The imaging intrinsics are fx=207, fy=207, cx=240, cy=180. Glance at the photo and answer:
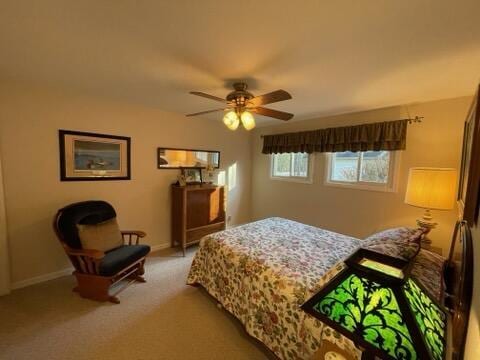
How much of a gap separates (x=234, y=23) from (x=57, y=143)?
2.56 meters

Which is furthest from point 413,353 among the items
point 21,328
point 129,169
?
point 129,169

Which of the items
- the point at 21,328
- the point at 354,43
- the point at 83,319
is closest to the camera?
the point at 354,43

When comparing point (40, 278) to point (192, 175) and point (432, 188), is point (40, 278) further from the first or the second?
point (432, 188)

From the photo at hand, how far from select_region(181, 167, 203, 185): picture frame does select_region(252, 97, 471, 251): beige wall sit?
1.47 m

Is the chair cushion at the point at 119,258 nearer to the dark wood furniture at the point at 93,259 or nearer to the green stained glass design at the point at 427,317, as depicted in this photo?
the dark wood furniture at the point at 93,259

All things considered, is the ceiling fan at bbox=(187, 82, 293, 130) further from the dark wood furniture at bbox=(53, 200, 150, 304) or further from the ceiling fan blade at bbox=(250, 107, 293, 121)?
the dark wood furniture at bbox=(53, 200, 150, 304)

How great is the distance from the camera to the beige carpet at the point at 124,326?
1.63 meters

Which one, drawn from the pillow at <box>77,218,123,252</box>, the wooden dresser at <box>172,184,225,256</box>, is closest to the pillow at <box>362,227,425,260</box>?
the wooden dresser at <box>172,184,225,256</box>

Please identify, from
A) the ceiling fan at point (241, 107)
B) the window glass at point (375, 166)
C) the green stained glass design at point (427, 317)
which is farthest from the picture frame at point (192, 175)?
the green stained glass design at point (427, 317)

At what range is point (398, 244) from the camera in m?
1.21

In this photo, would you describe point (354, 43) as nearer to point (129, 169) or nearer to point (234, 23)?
point (234, 23)

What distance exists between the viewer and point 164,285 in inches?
98.0

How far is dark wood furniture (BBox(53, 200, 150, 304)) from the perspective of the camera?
212cm

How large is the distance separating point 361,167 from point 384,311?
300 cm
